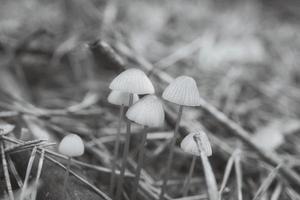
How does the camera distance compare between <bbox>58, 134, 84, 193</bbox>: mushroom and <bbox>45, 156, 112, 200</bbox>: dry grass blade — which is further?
<bbox>45, 156, 112, 200</bbox>: dry grass blade

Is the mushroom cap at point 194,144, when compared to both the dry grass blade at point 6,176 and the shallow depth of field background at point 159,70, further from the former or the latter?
the dry grass blade at point 6,176

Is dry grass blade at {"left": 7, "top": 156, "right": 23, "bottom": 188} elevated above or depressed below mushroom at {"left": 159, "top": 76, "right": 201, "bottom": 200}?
below

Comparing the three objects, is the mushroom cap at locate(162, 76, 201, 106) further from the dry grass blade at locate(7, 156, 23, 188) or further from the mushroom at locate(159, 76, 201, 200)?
the dry grass blade at locate(7, 156, 23, 188)

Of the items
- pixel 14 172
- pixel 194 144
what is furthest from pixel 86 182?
pixel 194 144

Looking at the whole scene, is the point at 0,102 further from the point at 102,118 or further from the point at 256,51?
the point at 256,51

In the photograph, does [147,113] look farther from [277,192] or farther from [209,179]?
[277,192]

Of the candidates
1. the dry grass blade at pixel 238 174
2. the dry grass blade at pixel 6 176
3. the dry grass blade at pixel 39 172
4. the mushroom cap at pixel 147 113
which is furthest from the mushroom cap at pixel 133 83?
the dry grass blade at pixel 238 174

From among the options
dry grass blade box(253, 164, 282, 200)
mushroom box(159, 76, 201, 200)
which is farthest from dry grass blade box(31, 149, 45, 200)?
dry grass blade box(253, 164, 282, 200)
